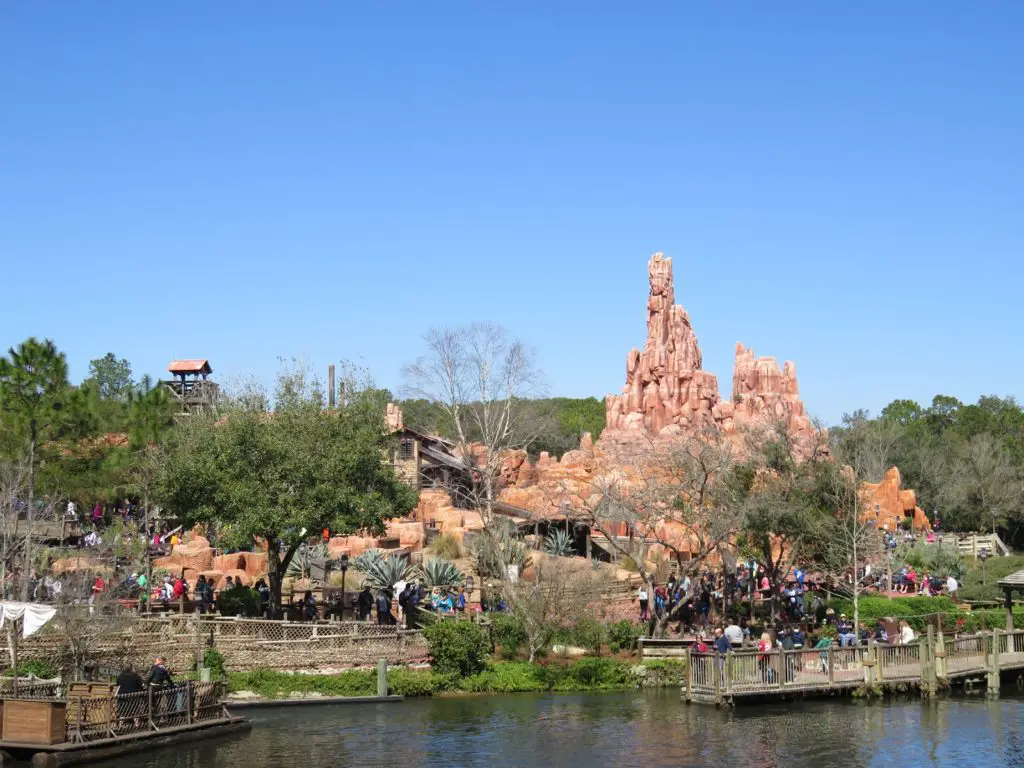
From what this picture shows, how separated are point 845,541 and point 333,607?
51.9 feet

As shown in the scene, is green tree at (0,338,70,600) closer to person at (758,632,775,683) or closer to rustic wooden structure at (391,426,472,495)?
person at (758,632,775,683)

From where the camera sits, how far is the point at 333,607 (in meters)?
36.3

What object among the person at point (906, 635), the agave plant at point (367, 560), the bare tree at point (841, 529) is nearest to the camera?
the person at point (906, 635)

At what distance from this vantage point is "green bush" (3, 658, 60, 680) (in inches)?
1079

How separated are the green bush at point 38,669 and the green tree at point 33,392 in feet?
27.8

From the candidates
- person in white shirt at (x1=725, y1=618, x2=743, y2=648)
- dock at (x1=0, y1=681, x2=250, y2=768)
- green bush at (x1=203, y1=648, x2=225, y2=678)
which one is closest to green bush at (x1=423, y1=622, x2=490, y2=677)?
green bush at (x1=203, y1=648, x2=225, y2=678)

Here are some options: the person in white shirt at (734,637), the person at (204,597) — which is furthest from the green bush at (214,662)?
the person in white shirt at (734,637)

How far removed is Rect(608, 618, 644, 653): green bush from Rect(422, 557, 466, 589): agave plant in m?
6.50

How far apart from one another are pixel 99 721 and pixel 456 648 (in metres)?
11.3

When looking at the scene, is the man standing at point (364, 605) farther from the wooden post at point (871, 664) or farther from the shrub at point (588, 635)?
the wooden post at point (871, 664)

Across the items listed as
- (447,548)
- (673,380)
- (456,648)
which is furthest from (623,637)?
(673,380)

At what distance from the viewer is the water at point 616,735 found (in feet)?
75.9

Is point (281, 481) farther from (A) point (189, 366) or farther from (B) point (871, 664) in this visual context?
(A) point (189, 366)

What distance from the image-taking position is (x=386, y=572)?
124 ft
